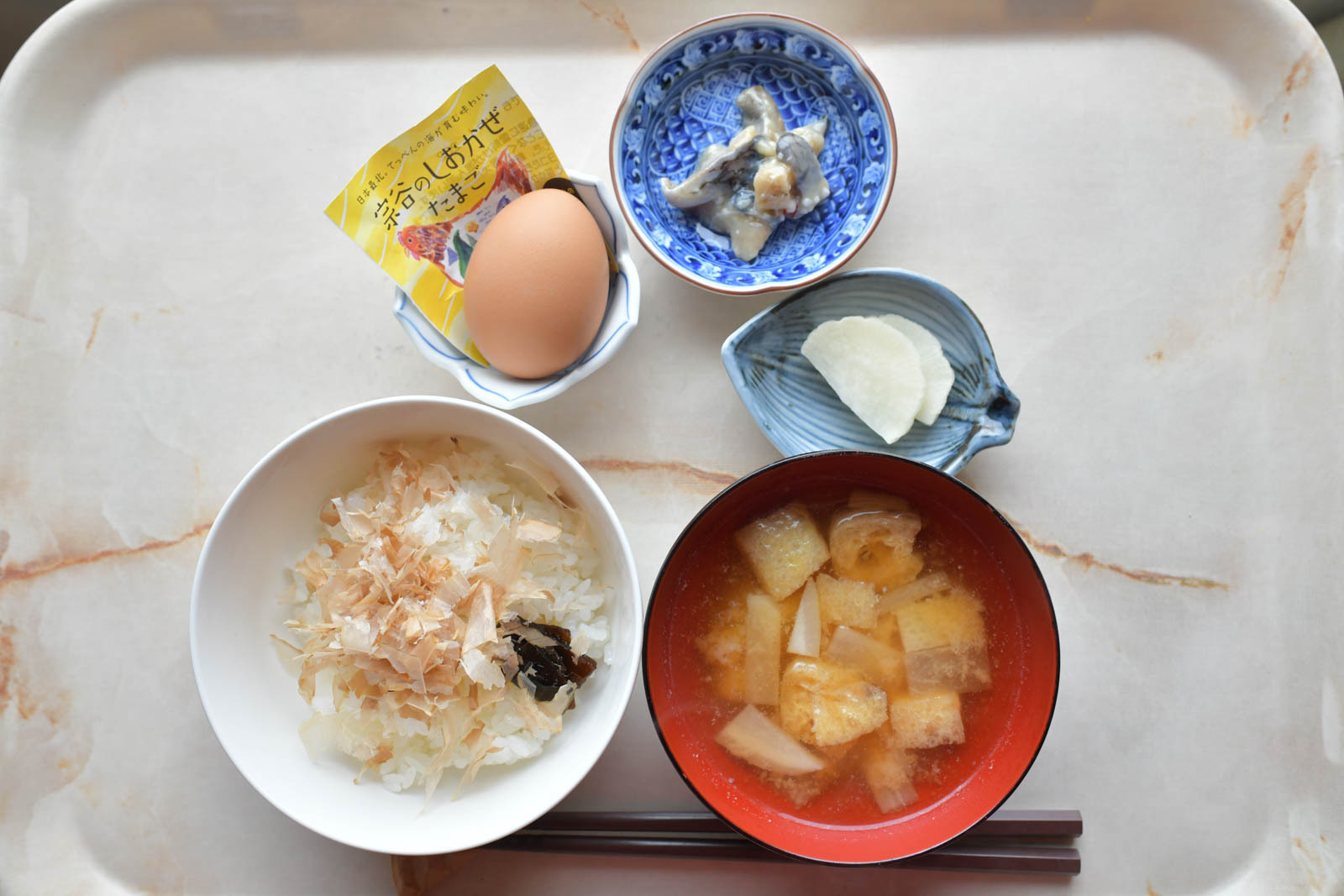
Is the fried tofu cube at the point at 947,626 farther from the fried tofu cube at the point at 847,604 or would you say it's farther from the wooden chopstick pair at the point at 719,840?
the wooden chopstick pair at the point at 719,840

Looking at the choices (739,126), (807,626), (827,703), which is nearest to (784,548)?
(807,626)

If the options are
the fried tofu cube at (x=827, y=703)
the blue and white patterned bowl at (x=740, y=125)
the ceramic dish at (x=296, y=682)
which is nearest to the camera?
the ceramic dish at (x=296, y=682)

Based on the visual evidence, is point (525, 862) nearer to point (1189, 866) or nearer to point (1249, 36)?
point (1189, 866)

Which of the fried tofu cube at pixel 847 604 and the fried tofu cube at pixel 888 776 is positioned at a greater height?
the fried tofu cube at pixel 847 604

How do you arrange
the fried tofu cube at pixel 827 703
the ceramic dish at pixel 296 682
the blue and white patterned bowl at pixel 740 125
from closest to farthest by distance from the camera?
the ceramic dish at pixel 296 682 < the fried tofu cube at pixel 827 703 < the blue and white patterned bowl at pixel 740 125

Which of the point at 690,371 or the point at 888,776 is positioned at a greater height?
the point at 690,371

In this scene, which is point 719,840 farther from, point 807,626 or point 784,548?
point 784,548

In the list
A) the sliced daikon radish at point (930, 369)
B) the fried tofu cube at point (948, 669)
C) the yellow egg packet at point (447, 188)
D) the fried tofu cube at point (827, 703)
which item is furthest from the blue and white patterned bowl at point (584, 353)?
the fried tofu cube at point (948, 669)
